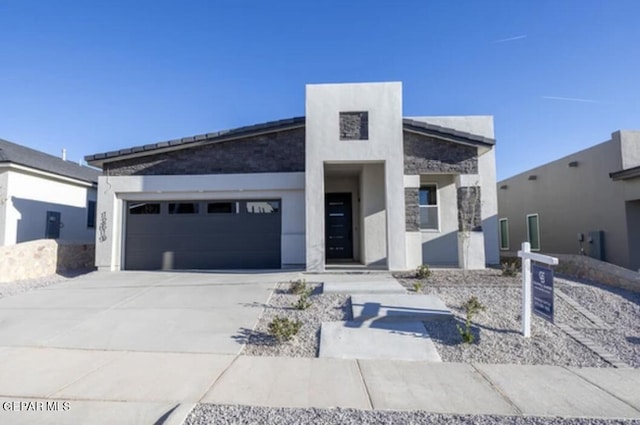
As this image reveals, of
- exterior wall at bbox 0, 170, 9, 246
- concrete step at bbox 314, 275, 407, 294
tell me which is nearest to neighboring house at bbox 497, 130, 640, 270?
concrete step at bbox 314, 275, 407, 294

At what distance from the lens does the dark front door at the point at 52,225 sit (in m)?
15.0

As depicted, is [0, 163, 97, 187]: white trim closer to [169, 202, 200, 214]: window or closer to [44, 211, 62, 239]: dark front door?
[44, 211, 62, 239]: dark front door

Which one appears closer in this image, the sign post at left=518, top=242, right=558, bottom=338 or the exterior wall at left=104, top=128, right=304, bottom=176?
the sign post at left=518, top=242, right=558, bottom=338

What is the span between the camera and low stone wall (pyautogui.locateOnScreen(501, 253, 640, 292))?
7918 mm

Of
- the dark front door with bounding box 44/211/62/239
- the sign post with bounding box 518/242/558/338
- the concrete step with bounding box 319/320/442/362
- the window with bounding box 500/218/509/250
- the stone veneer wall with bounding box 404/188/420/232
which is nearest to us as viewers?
the concrete step with bounding box 319/320/442/362

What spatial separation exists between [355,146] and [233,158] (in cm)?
418

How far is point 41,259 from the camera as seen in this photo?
1102cm

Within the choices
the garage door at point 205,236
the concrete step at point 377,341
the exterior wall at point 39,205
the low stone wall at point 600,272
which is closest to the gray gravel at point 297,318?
the concrete step at point 377,341

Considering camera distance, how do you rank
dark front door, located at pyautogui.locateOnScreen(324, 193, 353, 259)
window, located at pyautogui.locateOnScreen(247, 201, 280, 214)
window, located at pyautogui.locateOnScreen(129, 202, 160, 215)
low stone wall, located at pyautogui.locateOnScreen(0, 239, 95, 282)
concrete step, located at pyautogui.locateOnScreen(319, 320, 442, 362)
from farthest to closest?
dark front door, located at pyautogui.locateOnScreen(324, 193, 353, 259)
window, located at pyautogui.locateOnScreen(129, 202, 160, 215)
window, located at pyautogui.locateOnScreen(247, 201, 280, 214)
low stone wall, located at pyautogui.locateOnScreen(0, 239, 95, 282)
concrete step, located at pyautogui.locateOnScreen(319, 320, 442, 362)

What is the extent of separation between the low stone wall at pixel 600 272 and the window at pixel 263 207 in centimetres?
890

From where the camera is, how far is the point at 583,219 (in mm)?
13758

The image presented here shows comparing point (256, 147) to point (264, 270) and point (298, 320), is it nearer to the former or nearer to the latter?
point (264, 270)

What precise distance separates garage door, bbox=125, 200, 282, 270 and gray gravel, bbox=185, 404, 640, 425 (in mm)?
7883

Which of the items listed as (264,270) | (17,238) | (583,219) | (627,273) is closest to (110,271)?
(264,270)
